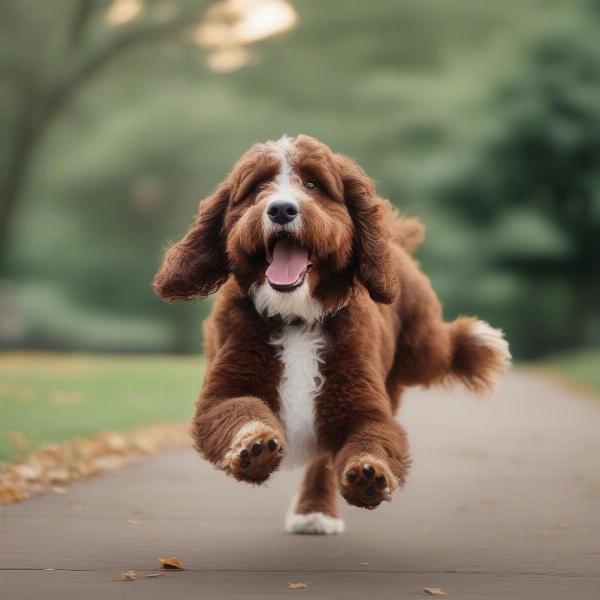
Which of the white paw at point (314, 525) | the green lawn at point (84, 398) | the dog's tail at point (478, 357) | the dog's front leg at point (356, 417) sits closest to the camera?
the dog's front leg at point (356, 417)

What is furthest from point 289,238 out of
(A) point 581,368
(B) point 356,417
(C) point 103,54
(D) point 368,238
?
(C) point 103,54

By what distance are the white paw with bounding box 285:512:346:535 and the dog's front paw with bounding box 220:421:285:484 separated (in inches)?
61.1

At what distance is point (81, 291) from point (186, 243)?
77.9 feet

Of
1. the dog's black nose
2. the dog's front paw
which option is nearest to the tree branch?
the dog's black nose

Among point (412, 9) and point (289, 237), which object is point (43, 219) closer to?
point (412, 9)

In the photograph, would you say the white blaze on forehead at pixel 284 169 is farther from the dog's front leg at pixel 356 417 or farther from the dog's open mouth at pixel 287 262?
the dog's front leg at pixel 356 417

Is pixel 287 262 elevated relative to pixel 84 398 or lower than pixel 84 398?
lower

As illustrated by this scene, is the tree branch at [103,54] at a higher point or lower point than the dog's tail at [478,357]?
higher

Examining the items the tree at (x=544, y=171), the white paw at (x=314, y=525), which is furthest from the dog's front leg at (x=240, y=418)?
the tree at (x=544, y=171)

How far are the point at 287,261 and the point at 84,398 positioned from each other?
9481 mm

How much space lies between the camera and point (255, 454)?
14.6 feet

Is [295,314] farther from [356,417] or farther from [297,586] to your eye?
[297,586]

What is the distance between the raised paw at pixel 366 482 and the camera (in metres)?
4.48

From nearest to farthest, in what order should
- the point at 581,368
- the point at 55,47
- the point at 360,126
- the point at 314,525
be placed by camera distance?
the point at 314,525
the point at 581,368
the point at 55,47
the point at 360,126
